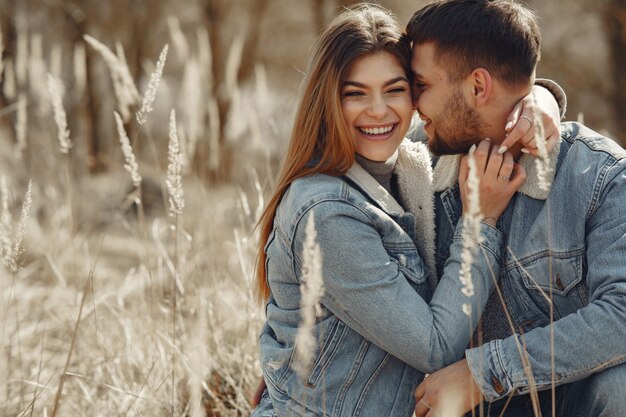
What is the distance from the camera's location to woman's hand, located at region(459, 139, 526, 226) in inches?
85.5

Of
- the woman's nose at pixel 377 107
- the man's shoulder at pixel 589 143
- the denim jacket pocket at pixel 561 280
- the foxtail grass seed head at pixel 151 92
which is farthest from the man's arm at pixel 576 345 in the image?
the foxtail grass seed head at pixel 151 92

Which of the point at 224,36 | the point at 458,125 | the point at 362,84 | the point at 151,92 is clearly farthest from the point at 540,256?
the point at 224,36

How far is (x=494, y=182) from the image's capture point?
7.16 feet

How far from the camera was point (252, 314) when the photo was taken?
2836 mm

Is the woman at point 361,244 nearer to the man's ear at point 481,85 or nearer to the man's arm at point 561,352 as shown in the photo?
the man's arm at point 561,352

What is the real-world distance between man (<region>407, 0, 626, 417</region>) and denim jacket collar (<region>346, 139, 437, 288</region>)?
8cm

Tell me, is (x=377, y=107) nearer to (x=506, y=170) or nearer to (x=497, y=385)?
(x=506, y=170)

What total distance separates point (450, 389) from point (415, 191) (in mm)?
646

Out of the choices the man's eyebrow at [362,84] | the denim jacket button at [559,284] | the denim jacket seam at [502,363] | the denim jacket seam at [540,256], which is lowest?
the denim jacket seam at [502,363]

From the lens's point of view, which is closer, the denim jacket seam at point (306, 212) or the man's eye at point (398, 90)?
the denim jacket seam at point (306, 212)

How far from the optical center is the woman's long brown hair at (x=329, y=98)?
220 centimetres

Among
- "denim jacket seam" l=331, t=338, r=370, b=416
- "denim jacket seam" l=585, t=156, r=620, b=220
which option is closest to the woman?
"denim jacket seam" l=331, t=338, r=370, b=416

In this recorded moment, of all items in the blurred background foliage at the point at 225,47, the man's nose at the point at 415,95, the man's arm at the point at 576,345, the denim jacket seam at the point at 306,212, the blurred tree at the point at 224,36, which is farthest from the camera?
the blurred tree at the point at 224,36

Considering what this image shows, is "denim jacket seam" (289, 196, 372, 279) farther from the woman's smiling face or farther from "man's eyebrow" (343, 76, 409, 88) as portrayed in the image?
"man's eyebrow" (343, 76, 409, 88)
